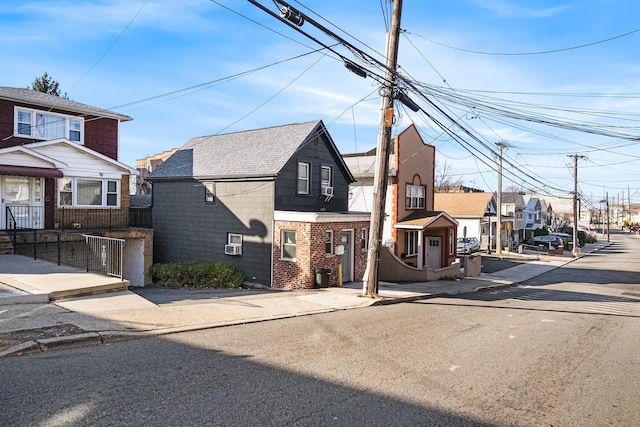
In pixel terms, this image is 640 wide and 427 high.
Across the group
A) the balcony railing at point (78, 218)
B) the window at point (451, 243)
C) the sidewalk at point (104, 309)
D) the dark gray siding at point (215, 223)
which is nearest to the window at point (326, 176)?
the dark gray siding at point (215, 223)

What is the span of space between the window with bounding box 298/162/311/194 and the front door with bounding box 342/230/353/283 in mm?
2849

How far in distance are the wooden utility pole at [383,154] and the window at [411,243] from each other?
1174 cm

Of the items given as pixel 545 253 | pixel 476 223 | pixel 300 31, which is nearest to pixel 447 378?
pixel 300 31

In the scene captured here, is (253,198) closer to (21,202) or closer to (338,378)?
Answer: (21,202)

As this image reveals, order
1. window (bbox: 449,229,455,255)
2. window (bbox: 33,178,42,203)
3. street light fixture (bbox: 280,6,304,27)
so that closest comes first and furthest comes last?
street light fixture (bbox: 280,6,304,27)
window (bbox: 33,178,42,203)
window (bbox: 449,229,455,255)

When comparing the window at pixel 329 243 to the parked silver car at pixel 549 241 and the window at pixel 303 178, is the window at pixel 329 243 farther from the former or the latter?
the parked silver car at pixel 549 241

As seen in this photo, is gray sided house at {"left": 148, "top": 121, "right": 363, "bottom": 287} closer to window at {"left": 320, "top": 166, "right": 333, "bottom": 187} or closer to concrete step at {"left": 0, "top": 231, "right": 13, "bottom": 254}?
A: window at {"left": 320, "top": 166, "right": 333, "bottom": 187}

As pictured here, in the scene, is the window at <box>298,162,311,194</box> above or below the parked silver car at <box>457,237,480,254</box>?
above

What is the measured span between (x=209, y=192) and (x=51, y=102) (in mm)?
8916

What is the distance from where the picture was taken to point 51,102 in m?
21.0

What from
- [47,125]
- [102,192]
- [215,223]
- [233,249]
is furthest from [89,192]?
[233,249]

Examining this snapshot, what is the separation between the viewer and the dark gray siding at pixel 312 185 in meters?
18.6

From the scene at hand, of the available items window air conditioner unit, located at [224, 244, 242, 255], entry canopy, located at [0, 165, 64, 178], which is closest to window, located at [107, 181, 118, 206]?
entry canopy, located at [0, 165, 64, 178]

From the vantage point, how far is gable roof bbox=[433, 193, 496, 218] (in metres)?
43.3
